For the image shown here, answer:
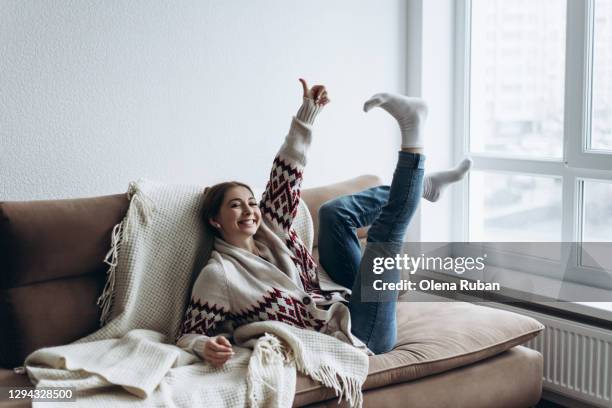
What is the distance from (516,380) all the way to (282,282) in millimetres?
853

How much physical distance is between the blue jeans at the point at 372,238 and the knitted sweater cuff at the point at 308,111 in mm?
290

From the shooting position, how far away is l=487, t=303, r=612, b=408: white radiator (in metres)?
2.69

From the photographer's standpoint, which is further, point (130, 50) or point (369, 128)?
point (369, 128)

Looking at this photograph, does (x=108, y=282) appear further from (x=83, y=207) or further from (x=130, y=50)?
(x=130, y=50)

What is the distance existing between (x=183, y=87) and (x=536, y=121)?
149 centimetres

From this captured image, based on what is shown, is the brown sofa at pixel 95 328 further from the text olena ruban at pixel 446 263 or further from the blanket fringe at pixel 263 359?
the text olena ruban at pixel 446 263

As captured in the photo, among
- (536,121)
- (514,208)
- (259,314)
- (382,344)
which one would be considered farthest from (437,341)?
(536,121)

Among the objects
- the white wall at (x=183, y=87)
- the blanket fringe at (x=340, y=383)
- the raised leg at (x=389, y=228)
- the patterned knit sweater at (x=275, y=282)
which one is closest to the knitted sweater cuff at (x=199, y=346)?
the patterned knit sweater at (x=275, y=282)

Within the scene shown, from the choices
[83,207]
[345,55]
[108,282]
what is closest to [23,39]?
[83,207]

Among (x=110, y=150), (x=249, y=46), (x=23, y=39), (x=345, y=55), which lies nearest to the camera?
(x=23, y=39)

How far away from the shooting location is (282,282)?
2320 millimetres

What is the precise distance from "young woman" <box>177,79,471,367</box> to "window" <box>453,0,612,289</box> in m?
0.77

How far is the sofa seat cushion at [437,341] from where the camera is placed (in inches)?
86.5

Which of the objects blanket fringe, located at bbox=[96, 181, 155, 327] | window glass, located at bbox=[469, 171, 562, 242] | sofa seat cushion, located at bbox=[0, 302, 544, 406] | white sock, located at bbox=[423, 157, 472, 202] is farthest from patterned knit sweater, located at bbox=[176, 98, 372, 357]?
window glass, located at bbox=[469, 171, 562, 242]
